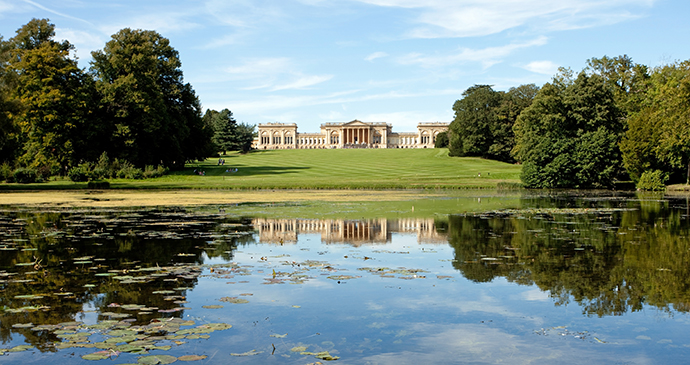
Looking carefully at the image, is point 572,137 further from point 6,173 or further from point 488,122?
point 6,173

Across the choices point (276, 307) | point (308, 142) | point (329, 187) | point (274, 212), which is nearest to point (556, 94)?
point (329, 187)

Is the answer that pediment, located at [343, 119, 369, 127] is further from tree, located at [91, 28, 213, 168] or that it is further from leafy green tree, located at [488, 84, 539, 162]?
tree, located at [91, 28, 213, 168]

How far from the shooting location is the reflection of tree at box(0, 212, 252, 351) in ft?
22.8

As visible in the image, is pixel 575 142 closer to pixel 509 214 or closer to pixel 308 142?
pixel 509 214

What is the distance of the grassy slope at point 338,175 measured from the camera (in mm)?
39031

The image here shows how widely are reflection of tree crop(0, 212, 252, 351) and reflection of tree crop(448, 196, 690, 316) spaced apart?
468 cm

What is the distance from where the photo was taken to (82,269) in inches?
370

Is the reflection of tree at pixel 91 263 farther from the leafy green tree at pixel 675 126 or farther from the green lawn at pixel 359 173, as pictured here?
the leafy green tree at pixel 675 126

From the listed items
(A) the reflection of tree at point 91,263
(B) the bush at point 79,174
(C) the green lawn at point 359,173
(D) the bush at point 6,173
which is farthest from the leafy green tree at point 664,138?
(D) the bush at point 6,173

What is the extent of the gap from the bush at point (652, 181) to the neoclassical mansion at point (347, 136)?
400ft

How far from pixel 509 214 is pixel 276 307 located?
1364cm

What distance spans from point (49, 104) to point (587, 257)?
133 feet

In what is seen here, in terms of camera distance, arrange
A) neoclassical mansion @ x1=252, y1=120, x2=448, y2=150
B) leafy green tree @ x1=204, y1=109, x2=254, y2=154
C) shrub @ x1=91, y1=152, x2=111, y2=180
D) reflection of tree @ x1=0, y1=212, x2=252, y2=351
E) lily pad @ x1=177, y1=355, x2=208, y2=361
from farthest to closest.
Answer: neoclassical mansion @ x1=252, y1=120, x2=448, y2=150
leafy green tree @ x1=204, y1=109, x2=254, y2=154
shrub @ x1=91, y1=152, x2=111, y2=180
reflection of tree @ x1=0, y1=212, x2=252, y2=351
lily pad @ x1=177, y1=355, x2=208, y2=361

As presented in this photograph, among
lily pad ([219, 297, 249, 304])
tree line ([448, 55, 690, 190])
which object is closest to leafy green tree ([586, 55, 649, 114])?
tree line ([448, 55, 690, 190])
